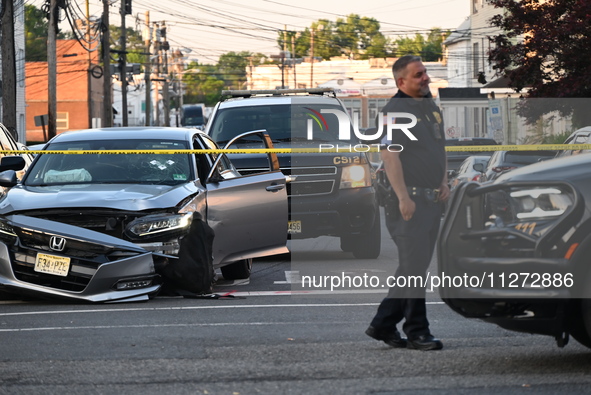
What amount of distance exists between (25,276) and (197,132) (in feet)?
9.84

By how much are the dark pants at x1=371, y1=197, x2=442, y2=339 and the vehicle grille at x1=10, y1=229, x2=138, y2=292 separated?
3397mm

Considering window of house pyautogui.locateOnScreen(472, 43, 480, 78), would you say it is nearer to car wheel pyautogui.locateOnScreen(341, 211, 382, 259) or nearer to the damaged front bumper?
car wheel pyautogui.locateOnScreen(341, 211, 382, 259)

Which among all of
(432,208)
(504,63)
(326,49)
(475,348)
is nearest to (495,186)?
(432,208)

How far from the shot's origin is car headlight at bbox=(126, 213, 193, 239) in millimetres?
9875

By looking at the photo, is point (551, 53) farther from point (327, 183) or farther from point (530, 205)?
point (530, 205)

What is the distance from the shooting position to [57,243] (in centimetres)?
972

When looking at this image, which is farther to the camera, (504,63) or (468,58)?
(468,58)

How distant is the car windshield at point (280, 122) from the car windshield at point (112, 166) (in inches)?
136

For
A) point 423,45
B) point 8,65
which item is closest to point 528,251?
point 8,65

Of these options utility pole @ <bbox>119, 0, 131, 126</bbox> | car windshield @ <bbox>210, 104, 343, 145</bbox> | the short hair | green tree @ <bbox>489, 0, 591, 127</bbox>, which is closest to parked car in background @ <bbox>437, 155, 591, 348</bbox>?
the short hair

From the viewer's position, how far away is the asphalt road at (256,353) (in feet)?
19.8

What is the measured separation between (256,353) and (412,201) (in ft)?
4.63

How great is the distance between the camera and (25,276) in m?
9.83

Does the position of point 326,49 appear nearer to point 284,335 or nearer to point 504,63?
point 504,63
